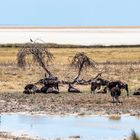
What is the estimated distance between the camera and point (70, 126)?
24062 millimetres

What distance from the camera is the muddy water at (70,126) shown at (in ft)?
73.3

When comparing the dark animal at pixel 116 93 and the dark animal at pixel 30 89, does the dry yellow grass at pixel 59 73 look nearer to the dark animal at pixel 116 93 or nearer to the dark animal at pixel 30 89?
the dark animal at pixel 30 89

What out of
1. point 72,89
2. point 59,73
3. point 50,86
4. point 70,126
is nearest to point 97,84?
point 72,89

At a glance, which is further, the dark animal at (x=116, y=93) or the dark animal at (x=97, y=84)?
the dark animal at (x=97, y=84)

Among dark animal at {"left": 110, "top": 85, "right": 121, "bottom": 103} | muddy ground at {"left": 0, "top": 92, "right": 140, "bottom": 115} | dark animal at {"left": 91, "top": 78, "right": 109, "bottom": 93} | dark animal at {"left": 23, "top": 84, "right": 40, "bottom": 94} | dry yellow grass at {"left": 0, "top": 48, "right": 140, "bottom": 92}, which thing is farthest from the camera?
dry yellow grass at {"left": 0, "top": 48, "right": 140, "bottom": 92}

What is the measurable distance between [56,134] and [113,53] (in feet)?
135

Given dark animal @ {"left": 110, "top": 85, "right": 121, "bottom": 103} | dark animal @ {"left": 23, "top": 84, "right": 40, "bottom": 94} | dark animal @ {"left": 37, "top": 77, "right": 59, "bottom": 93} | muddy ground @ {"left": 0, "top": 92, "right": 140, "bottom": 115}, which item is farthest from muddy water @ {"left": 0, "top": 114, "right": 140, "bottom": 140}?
dark animal @ {"left": 37, "top": 77, "right": 59, "bottom": 93}

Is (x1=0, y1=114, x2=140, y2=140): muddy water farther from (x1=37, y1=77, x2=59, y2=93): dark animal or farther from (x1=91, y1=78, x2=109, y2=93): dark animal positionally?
(x1=91, y1=78, x2=109, y2=93): dark animal

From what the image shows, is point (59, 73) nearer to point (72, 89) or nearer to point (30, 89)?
point (72, 89)

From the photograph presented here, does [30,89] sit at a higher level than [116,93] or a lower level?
lower

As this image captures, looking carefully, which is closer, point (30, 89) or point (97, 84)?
point (30, 89)

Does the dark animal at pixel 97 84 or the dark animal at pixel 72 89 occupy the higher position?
the dark animal at pixel 97 84

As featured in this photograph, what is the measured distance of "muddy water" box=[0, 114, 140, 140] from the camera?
73.3 ft

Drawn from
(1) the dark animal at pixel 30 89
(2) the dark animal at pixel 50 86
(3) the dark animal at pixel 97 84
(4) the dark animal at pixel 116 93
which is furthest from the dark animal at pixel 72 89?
(4) the dark animal at pixel 116 93
